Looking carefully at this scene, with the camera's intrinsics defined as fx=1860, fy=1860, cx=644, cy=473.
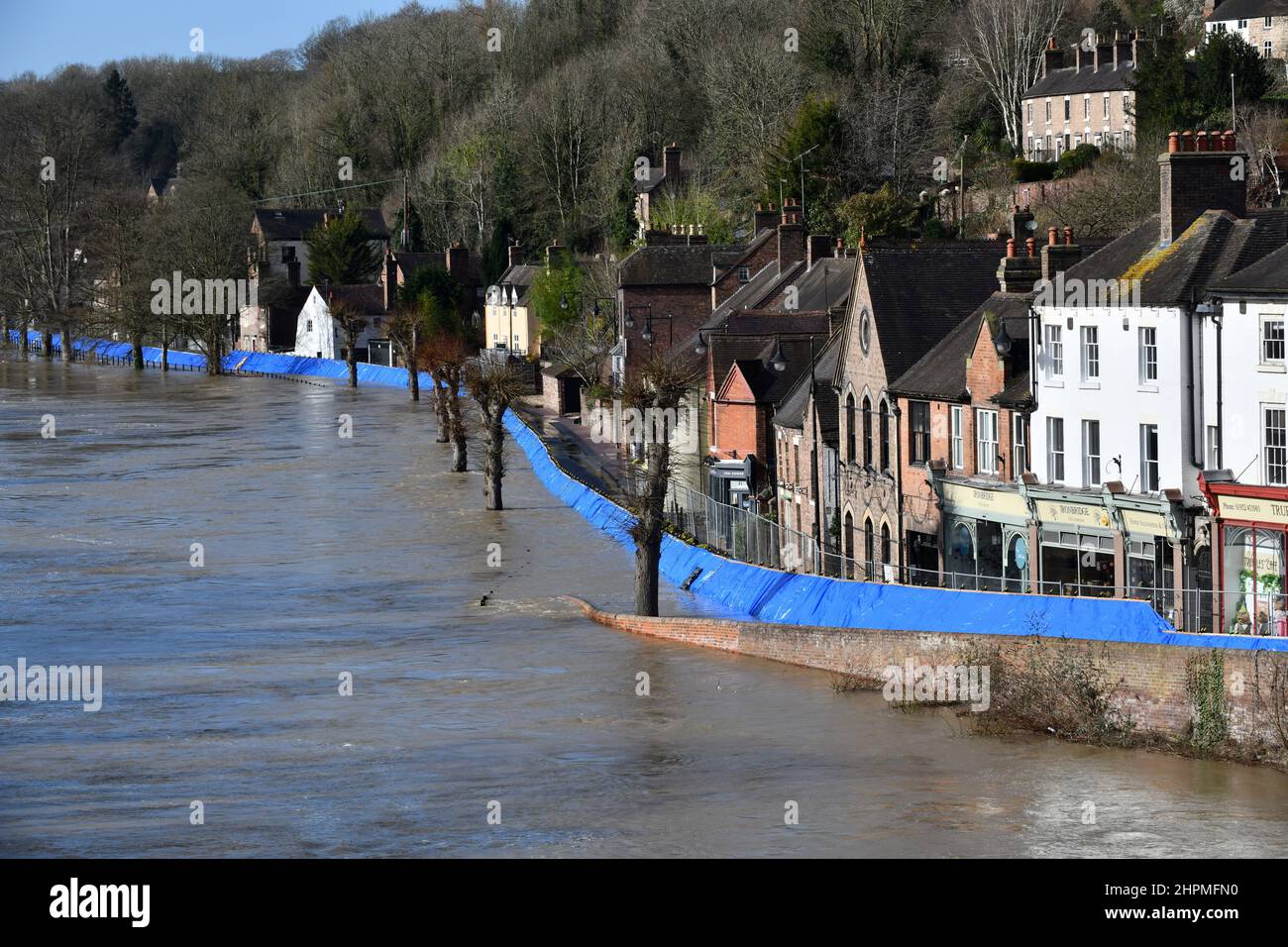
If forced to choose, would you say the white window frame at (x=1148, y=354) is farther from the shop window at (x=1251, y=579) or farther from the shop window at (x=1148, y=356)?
the shop window at (x=1251, y=579)

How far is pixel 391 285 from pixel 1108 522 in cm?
9948

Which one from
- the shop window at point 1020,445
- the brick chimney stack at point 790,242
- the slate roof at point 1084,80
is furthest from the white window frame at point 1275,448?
the slate roof at point 1084,80

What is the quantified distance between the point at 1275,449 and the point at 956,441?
385 inches

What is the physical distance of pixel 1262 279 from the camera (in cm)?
3631

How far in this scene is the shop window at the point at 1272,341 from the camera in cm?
3619

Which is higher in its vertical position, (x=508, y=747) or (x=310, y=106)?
(x=310, y=106)

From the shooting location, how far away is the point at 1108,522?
3969cm

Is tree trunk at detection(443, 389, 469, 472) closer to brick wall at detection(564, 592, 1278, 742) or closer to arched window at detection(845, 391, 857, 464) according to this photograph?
arched window at detection(845, 391, 857, 464)

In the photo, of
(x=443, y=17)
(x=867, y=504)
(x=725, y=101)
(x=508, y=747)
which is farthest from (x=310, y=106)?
(x=508, y=747)

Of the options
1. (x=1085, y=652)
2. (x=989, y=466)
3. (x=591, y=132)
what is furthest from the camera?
(x=591, y=132)

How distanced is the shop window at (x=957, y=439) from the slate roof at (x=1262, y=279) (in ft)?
28.9

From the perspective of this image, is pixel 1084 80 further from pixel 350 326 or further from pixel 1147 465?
pixel 1147 465

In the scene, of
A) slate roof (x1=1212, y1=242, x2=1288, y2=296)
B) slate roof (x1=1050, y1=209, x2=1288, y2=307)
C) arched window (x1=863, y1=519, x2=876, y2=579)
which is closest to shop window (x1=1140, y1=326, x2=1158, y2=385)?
slate roof (x1=1050, y1=209, x2=1288, y2=307)
